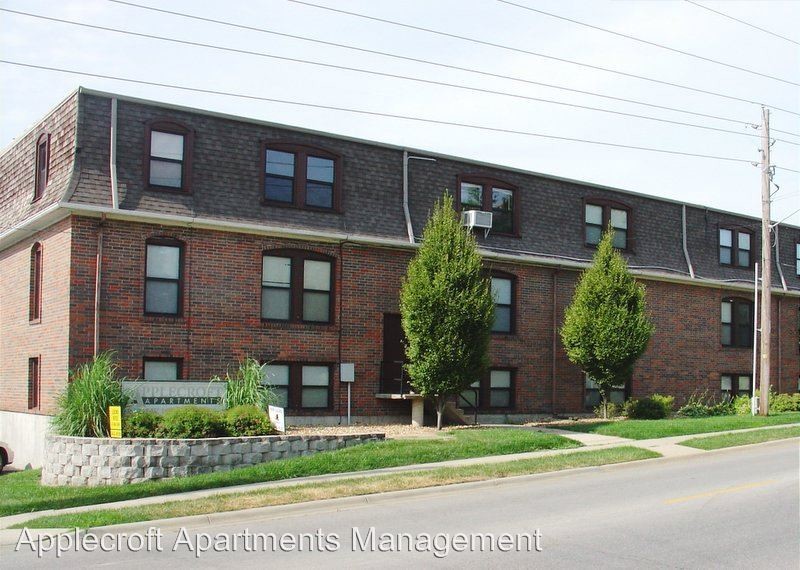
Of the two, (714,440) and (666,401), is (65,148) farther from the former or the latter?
(666,401)

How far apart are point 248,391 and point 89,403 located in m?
3.60

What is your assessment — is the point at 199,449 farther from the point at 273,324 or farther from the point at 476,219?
the point at 476,219

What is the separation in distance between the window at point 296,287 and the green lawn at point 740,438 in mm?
9465

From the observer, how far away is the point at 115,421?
52.7ft

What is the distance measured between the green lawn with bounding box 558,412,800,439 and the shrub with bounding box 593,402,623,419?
2.68 metres

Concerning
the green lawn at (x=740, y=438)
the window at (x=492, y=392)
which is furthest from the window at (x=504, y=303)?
the green lawn at (x=740, y=438)

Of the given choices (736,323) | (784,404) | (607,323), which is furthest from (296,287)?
(736,323)

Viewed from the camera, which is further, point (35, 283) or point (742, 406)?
point (742, 406)

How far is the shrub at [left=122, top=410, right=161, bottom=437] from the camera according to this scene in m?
16.3

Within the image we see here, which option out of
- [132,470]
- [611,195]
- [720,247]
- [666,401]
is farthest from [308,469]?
[720,247]

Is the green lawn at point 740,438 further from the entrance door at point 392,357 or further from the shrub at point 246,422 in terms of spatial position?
the shrub at point 246,422

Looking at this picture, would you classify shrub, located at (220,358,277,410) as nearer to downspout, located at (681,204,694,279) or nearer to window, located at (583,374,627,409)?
window, located at (583,374,627,409)

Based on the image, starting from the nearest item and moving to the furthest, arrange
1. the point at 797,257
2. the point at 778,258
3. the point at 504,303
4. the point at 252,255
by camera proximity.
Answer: the point at 252,255 → the point at 504,303 → the point at 778,258 → the point at 797,257

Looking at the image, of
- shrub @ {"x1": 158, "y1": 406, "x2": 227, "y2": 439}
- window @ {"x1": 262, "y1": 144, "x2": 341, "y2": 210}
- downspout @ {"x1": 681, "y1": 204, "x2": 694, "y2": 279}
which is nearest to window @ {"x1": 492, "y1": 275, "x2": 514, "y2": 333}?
window @ {"x1": 262, "y1": 144, "x2": 341, "y2": 210}
